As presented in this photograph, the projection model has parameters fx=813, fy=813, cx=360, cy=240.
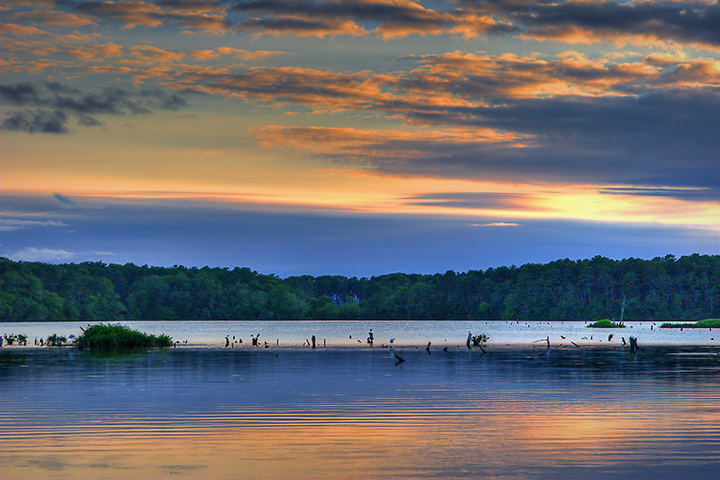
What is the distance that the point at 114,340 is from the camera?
3000 inches

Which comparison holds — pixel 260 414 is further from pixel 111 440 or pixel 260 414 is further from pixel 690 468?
pixel 690 468

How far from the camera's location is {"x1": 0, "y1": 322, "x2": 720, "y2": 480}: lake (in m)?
19.9

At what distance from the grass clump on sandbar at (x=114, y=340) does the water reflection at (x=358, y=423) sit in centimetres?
2493

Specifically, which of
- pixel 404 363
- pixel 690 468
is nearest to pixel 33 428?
pixel 690 468

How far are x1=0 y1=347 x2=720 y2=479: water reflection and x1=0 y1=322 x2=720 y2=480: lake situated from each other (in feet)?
0.24

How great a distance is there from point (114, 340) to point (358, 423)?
179ft

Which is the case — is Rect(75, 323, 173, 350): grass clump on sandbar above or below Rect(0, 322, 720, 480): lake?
above

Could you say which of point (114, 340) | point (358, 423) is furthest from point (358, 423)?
point (114, 340)

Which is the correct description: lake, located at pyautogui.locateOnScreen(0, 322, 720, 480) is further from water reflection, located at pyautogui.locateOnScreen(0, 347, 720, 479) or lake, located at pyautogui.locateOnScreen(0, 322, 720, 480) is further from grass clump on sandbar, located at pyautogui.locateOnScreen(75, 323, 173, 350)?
grass clump on sandbar, located at pyautogui.locateOnScreen(75, 323, 173, 350)

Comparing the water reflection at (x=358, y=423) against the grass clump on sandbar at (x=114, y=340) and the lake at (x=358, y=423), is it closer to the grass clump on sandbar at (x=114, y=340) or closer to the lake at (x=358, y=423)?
the lake at (x=358, y=423)

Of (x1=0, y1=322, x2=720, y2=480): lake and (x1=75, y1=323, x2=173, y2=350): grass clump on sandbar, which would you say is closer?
(x1=0, y1=322, x2=720, y2=480): lake

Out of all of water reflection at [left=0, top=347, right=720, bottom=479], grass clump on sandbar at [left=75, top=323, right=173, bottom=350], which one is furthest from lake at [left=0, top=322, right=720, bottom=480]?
grass clump on sandbar at [left=75, top=323, right=173, bottom=350]

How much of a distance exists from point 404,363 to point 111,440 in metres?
35.1

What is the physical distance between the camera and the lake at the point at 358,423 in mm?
19859
